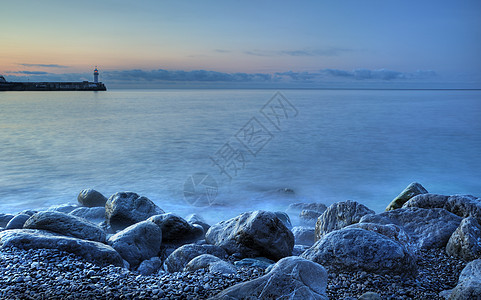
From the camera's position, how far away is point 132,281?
332 centimetres

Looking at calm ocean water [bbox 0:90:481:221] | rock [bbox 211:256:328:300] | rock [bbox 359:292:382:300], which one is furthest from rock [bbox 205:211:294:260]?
calm ocean water [bbox 0:90:481:221]

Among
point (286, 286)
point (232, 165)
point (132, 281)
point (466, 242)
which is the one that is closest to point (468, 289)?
point (466, 242)

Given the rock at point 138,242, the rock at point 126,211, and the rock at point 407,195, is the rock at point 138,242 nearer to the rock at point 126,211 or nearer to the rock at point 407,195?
the rock at point 126,211

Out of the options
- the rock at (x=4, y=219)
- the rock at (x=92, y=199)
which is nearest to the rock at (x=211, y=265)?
the rock at (x=4, y=219)

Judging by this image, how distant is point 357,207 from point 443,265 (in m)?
1.49

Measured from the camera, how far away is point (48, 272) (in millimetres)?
3436

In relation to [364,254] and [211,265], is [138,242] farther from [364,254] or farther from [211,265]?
[364,254]

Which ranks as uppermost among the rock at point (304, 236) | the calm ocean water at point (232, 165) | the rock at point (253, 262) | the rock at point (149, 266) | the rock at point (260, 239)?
the rock at point (260, 239)

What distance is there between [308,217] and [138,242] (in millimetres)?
3534

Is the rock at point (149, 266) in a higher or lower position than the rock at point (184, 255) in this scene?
lower

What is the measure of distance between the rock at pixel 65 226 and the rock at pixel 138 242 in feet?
0.75

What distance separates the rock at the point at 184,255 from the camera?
433 cm

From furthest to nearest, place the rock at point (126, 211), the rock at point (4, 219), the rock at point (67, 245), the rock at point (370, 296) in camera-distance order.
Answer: the rock at point (4, 219), the rock at point (126, 211), the rock at point (67, 245), the rock at point (370, 296)

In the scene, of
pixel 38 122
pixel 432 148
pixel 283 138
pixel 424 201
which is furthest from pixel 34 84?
pixel 424 201
